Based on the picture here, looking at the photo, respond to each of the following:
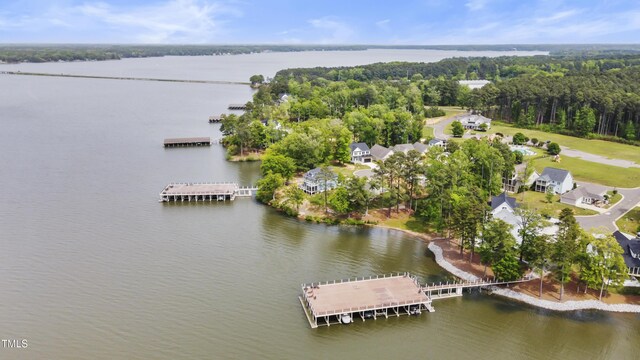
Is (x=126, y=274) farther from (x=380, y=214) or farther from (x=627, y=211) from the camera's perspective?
(x=627, y=211)

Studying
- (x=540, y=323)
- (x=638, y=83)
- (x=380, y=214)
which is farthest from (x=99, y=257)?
(x=638, y=83)

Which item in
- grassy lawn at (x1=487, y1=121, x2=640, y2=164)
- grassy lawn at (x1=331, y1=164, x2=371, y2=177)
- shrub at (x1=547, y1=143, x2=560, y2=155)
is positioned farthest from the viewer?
grassy lawn at (x1=487, y1=121, x2=640, y2=164)

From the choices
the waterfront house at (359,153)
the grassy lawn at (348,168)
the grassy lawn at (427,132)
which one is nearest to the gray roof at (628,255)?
the grassy lawn at (348,168)

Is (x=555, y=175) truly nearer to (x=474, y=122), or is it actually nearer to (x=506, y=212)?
(x=506, y=212)

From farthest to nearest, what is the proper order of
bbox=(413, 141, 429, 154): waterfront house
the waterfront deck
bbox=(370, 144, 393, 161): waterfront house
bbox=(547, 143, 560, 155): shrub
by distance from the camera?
bbox=(547, 143, 560, 155): shrub
bbox=(413, 141, 429, 154): waterfront house
bbox=(370, 144, 393, 161): waterfront house
the waterfront deck

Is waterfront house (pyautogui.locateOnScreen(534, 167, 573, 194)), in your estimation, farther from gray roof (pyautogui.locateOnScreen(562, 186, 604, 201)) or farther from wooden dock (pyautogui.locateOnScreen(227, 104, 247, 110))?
wooden dock (pyautogui.locateOnScreen(227, 104, 247, 110))

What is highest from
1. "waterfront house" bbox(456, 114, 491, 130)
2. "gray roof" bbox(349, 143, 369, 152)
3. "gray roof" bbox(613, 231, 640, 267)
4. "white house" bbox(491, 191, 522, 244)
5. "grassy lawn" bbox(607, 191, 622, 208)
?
"waterfront house" bbox(456, 114, 491, 130)

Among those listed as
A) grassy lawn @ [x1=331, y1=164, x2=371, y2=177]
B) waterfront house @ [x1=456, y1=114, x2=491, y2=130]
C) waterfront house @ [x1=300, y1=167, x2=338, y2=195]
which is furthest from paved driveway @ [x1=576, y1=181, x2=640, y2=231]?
waterfront house @ [x1=456, y1=114, x2=491, y2=130]
